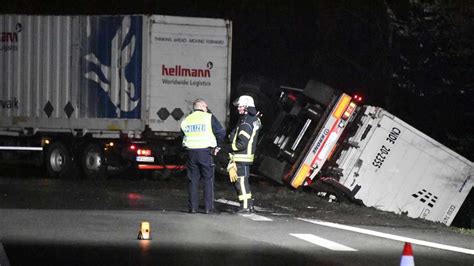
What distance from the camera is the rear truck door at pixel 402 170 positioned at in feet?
62.6

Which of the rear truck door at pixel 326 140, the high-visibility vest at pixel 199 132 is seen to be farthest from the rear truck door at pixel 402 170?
the high-visibility vest at pixel 199 132

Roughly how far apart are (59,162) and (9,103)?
197 centimetres

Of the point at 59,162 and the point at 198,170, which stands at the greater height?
the point at 198,170

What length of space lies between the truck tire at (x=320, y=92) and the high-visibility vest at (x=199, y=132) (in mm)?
5212

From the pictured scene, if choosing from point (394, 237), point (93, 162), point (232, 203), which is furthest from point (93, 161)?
point (394, 237)

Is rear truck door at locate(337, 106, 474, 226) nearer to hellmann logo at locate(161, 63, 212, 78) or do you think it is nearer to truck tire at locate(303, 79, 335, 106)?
truck tire at locate(303, 79, 335, 106)

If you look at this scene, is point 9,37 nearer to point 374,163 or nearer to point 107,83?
point 107,83

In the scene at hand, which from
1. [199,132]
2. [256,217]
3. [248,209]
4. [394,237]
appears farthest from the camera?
[248,209]

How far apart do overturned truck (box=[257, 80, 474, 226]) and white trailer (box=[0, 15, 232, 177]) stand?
3.33m

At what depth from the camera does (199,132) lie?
49.3ft

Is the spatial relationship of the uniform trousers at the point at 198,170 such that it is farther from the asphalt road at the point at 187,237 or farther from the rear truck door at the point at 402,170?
the rear truck door at the point at 402,170

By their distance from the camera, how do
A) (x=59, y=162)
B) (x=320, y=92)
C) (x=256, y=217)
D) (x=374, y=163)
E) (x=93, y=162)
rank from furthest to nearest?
(x=59, y=162) → (x=93, y=162) → (x=320, y=92) → (x=374, y=163) → (x=256, y=217)

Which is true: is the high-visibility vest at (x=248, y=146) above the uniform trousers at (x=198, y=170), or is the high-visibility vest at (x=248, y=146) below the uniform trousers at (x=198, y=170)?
above

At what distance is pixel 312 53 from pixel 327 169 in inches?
565
